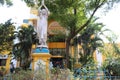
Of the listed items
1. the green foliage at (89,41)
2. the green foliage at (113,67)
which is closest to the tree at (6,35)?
the green foliage at (89,41)

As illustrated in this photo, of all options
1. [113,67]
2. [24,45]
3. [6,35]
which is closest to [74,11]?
[113,67]

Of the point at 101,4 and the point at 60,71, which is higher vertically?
the point at 101,4

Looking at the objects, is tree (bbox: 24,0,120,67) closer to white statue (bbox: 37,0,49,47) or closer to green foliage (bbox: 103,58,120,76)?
green foliage (bbox: 103,58,120,76)

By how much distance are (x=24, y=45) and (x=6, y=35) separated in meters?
1.55

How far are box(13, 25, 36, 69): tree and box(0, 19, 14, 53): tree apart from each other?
1.61 feet

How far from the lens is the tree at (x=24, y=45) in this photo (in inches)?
658

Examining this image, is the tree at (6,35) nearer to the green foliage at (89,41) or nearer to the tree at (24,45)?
the tree at (24,45)

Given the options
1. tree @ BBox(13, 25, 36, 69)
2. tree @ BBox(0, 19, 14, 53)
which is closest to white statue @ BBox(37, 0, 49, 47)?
tree @ BBox(0, 19, 14, 53)

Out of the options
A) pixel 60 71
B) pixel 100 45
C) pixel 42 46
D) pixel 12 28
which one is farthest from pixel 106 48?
pixel 60 71

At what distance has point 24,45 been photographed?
17.0m

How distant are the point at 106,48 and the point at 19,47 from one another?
25.2 ft

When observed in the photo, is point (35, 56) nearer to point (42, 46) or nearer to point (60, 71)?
point (42, 46)

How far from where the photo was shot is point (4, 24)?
1619 centimetres

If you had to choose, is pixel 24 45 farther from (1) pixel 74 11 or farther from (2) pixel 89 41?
(2) pixel 89 41
